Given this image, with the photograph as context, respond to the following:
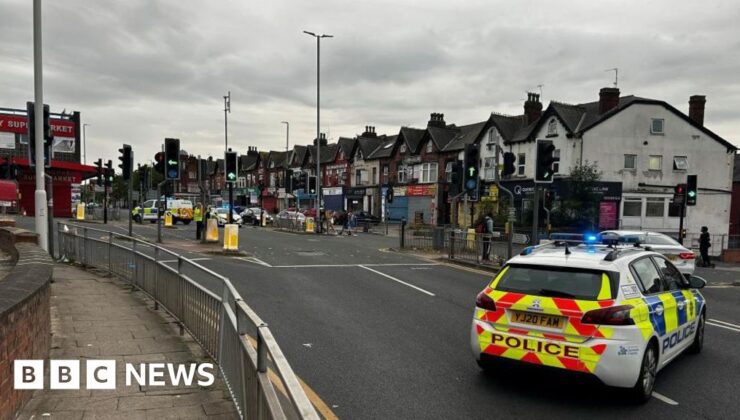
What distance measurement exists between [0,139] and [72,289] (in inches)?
1573

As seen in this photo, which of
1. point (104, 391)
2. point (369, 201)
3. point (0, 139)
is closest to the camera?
point (104, 391)

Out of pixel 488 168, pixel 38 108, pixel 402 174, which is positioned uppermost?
pixel 488 168

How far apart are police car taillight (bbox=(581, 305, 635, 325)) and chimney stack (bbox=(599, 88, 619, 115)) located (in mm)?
35982

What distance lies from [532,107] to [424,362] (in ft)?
126

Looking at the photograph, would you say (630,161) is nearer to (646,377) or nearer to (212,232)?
(212,232)

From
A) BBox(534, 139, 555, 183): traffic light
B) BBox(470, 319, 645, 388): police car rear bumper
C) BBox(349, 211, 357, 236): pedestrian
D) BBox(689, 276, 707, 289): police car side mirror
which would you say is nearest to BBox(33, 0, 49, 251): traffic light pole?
BBox(470, 319, 645, 388): police car rear bumper

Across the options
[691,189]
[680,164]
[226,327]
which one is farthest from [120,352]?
[680,164]

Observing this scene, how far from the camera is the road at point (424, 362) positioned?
5199 millimetres

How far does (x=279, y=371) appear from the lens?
2.69 m

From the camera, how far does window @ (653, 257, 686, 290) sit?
660 centimetres

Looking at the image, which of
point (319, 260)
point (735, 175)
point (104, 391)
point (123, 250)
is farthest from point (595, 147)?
point (104, 391)

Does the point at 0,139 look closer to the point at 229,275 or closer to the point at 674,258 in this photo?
the point at 229,275

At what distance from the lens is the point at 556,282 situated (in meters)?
5.71

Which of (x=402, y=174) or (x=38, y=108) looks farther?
(x=402, y=174)
